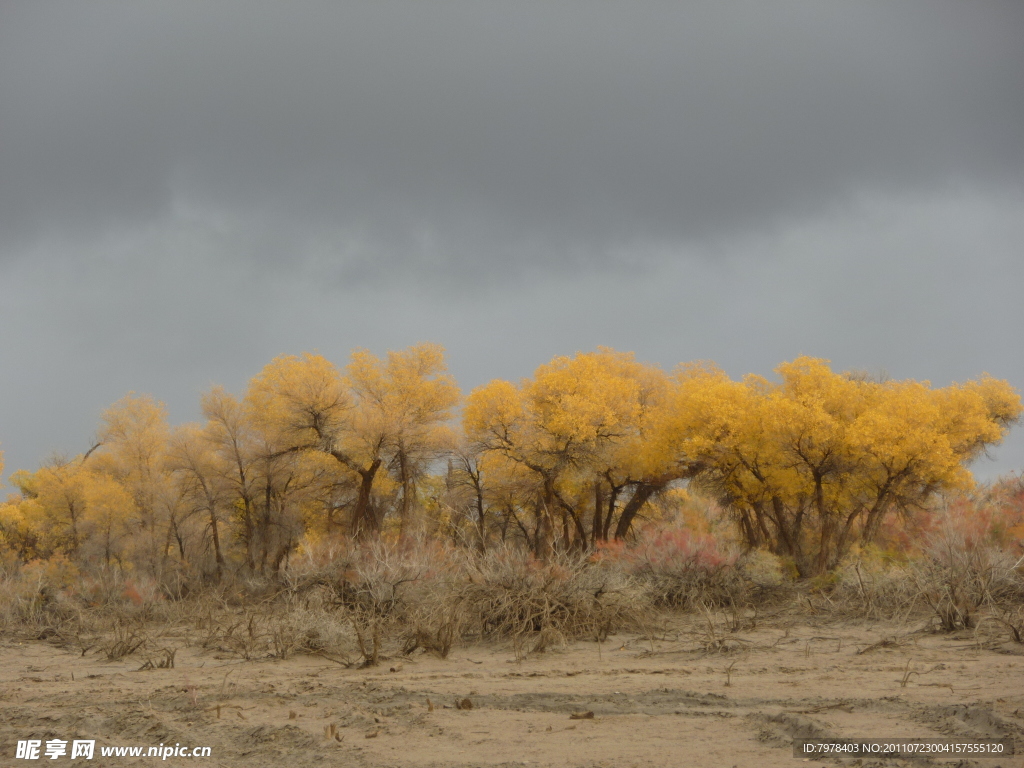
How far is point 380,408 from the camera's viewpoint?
35.7 metres

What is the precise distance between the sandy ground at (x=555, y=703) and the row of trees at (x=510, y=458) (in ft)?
45.8

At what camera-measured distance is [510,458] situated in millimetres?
32250

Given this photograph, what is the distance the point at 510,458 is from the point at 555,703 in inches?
929

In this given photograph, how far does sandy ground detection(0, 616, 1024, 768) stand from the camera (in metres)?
7.00

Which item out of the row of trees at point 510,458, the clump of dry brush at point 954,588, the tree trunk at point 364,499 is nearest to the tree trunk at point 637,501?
the row of trees at point 510,458

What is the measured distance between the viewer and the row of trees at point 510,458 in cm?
2686

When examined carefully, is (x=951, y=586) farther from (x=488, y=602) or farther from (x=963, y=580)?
(x=488, y=602)

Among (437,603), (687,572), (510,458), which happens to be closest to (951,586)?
(687,572)

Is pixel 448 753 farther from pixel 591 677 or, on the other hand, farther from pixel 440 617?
pixel 440 617

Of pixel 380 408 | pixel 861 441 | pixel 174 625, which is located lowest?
pixel 174 625

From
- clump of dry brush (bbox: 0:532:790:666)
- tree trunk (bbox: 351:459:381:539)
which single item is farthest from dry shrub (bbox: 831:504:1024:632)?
tree trunk (bbox: 351:459:381:539)

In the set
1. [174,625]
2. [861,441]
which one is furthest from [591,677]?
[861,441]

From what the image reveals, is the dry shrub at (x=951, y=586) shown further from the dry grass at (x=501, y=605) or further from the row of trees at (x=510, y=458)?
the row of trees at (x=510, y=458)

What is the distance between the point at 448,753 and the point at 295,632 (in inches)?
253
